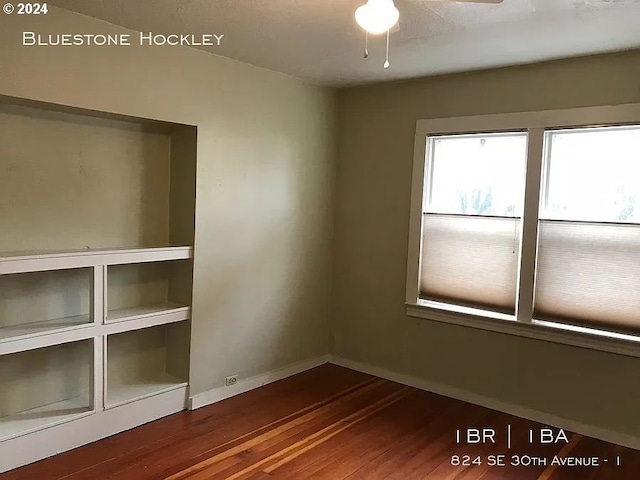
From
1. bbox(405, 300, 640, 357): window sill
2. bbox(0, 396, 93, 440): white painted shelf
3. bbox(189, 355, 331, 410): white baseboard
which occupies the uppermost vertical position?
bbox(405, 300, 640, 357): window sill

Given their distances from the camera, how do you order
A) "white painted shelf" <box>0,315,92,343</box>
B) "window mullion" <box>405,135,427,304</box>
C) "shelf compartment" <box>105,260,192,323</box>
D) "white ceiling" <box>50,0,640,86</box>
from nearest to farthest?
"white ceiling" <box>50,0,640,86</box>, "white painted shelf" <box>0,315,92,343</box>, "shelf compartment" <box>105,260,192,323</box>, "window mullion" <box>405,135,427,304</box>

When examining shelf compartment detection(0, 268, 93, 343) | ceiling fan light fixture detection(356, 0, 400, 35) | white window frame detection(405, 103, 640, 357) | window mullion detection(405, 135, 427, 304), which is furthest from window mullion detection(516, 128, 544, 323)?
shelf compartment detection(0, 268, 93, 343)

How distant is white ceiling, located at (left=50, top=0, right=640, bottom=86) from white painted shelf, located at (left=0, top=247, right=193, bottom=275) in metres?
1.34

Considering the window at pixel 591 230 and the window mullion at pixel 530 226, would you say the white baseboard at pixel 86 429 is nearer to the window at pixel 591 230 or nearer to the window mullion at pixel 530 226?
the window mullion at pixel 530 226

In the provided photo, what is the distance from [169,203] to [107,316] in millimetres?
959

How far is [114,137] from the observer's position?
3.57 metres

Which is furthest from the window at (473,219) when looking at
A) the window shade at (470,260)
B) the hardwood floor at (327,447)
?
the hardwood floor at (327,447)

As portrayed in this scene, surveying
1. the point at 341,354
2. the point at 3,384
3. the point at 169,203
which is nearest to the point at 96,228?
the point at 169,203

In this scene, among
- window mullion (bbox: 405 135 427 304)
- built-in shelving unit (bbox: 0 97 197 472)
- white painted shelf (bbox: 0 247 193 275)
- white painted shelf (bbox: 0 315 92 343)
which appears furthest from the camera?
window mullion (bbox: 405 135 427 304)

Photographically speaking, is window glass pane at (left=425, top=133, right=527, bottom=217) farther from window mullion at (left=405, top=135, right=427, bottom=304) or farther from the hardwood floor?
the hardwood floor

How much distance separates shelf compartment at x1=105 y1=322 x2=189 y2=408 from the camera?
12.0 ft

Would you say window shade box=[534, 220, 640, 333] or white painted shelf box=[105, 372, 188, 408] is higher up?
window shade box=[534, 220, 640, 333]

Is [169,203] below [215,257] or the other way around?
the other way around

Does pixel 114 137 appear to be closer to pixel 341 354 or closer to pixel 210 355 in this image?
pixel 210 355
